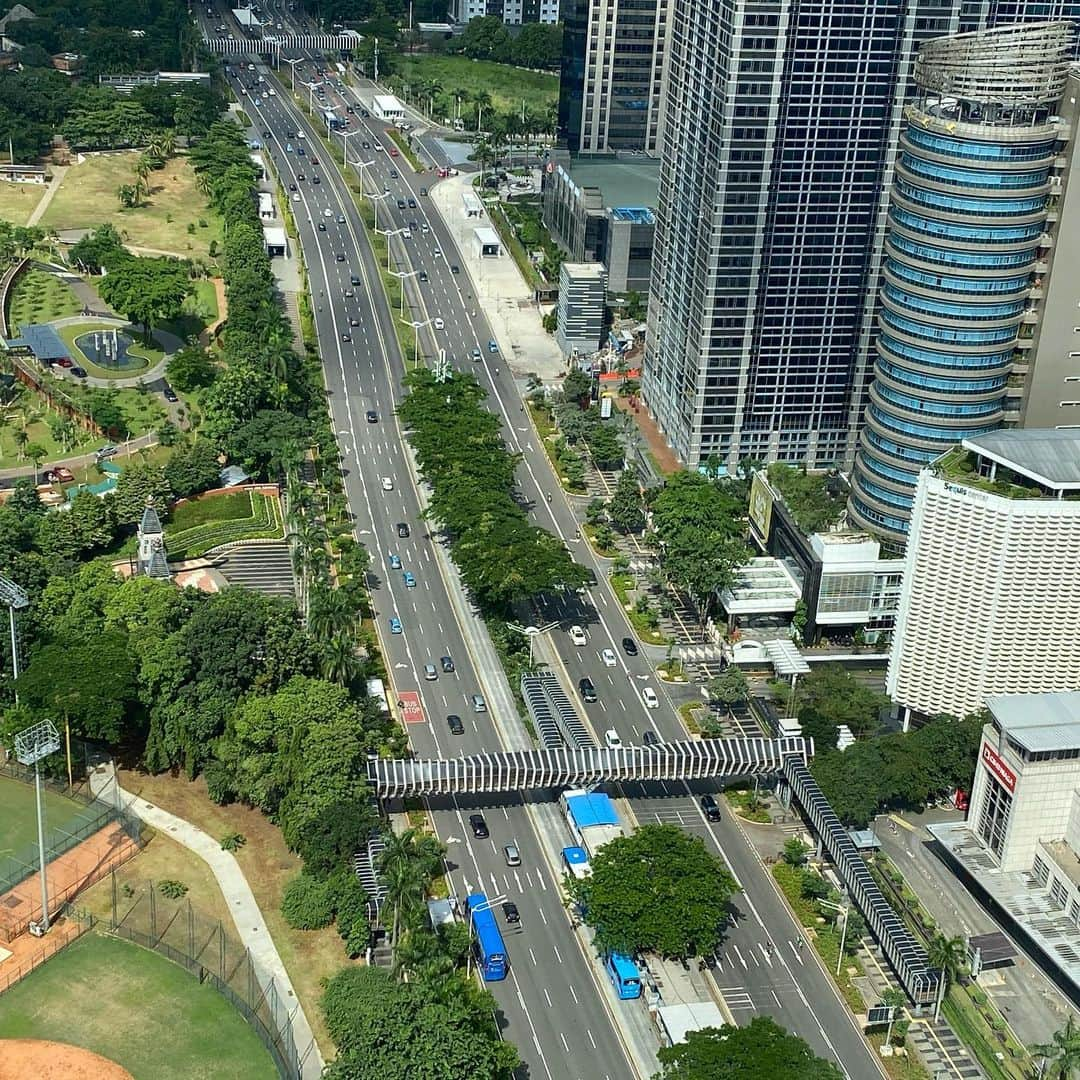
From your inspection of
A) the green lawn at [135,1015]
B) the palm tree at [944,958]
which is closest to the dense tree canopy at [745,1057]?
the palm tree at [944,958]

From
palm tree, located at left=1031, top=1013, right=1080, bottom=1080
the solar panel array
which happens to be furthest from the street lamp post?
palm tree, located at left=1031, top=1013, right=1080, bottom=1080

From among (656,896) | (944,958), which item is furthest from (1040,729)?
(656,896)

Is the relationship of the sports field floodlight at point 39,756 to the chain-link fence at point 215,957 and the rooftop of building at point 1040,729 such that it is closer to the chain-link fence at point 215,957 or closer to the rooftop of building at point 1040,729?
the chain-link fence at point 215,957

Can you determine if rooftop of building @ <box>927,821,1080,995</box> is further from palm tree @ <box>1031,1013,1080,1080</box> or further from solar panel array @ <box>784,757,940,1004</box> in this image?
solar panel array @ <box>784,757,940,1004</box>

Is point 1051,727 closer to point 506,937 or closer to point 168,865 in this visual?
point 506,937

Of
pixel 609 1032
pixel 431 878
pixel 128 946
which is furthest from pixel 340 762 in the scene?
pixel 609 1032

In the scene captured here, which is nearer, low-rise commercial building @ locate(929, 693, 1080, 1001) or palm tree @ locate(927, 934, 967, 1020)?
palm tree @ locate(927, 934, 967, 1020)
